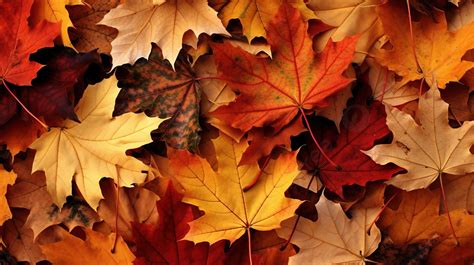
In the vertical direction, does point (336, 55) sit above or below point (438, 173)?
above

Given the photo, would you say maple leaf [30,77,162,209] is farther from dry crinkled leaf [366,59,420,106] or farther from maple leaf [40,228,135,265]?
dry crinkled leaf [366,59,420,106]

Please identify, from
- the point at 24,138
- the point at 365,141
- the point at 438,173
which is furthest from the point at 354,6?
the point at 24,138

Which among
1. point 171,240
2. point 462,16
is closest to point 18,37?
point 171,240

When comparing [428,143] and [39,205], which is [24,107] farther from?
[428,143]

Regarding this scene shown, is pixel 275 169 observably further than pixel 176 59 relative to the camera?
No

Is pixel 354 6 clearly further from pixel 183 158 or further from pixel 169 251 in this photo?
pixel 169 251

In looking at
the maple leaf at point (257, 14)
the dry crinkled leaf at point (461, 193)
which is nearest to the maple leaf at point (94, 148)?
the maple leaf at point (257, 14)
